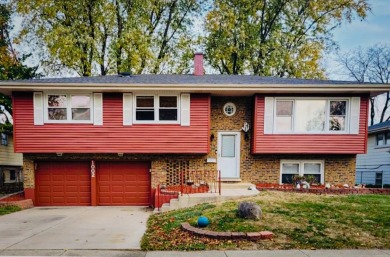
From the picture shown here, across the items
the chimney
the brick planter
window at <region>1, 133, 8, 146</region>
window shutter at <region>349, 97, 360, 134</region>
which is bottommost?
the brick planter

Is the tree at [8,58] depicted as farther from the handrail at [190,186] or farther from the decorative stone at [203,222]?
the decorative stone at [203,222]

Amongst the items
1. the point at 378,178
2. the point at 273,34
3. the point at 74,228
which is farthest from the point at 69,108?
the point at 378,178

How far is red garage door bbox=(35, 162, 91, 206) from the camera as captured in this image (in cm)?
1122

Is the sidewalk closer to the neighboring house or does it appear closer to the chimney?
the chimney

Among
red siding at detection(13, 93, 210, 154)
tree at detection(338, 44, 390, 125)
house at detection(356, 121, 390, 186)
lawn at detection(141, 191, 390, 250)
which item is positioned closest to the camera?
lawn at detection(141, 191, 390, 250)

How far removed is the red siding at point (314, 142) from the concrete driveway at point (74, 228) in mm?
5568

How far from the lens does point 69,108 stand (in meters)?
10.9

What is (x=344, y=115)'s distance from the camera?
11219 millimetres

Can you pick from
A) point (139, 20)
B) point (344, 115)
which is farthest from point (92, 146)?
point (139, 20)

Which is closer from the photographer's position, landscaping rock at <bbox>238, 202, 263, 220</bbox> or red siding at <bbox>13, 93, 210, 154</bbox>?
landscaping rock at <bbox>238, 202, 263, 220</bbox>

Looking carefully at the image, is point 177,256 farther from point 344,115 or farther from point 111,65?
point 111,65

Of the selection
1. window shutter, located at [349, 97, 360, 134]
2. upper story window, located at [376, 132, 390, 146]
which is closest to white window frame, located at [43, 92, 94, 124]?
window shutter, located at [349, 97, 360, 134]

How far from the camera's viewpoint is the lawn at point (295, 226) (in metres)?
5.25

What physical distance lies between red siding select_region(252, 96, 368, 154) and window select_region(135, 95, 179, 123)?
3.62m
